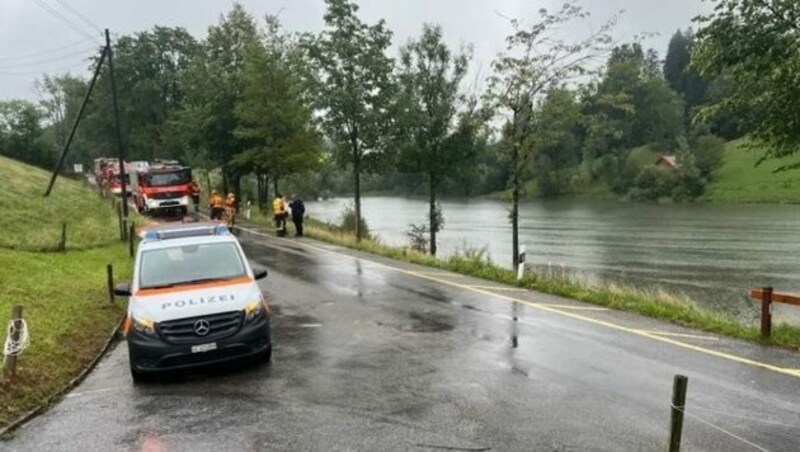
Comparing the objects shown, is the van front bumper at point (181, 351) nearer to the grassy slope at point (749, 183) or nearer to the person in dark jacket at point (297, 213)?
Result: the person in dark jacket at point (297, 213)

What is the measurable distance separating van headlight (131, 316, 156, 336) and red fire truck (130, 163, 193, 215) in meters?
30.2

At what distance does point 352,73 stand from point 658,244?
2448cm

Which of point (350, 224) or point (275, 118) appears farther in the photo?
point (350, 224)

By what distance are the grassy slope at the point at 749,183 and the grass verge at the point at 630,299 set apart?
67.0 m

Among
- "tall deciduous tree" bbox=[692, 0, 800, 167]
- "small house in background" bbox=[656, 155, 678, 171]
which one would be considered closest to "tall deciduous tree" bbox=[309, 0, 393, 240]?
"tall deciduous tree" bbox=[692, 0, 800, 167]

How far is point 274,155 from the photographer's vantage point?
35.7m

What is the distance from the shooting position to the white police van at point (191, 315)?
861cm

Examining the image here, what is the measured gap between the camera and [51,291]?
45.1 feet

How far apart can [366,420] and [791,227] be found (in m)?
50.5

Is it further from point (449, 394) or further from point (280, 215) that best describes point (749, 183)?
point (449, 394)

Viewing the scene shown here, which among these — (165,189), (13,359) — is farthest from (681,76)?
(13,359)

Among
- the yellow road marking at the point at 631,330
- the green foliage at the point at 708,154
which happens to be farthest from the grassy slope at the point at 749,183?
the yellow road marking at the point at 631,330

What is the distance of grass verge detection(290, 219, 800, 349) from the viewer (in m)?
10.9

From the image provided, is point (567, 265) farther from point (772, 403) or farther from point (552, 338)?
point (772, 403)
